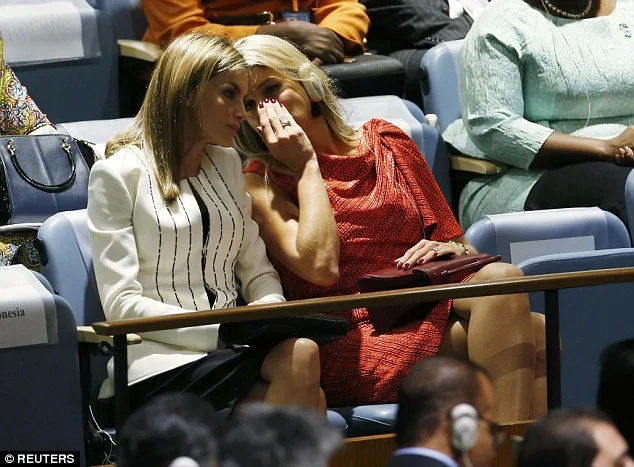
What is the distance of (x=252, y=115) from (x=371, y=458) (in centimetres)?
92

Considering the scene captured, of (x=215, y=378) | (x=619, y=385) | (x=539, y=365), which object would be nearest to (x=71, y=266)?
(x=215, y=378)

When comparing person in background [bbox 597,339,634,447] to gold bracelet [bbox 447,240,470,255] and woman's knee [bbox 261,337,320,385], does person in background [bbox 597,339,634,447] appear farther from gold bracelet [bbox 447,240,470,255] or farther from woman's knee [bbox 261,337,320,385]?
gold bracelet [bbox 447,240,470,255]

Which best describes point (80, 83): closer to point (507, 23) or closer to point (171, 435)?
point (507, 23)

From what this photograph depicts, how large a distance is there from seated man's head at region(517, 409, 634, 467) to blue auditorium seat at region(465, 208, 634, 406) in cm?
108

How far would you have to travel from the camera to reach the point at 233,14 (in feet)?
14.5

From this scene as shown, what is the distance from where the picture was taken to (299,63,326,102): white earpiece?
308 centimetres

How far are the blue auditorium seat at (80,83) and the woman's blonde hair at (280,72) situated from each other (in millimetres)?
1317

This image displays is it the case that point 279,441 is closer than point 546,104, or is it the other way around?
point 279,441

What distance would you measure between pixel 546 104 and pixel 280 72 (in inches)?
43.5

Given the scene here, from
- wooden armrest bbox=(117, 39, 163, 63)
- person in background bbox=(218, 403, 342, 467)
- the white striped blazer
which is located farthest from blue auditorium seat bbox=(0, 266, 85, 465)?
wooden armrest bbox=(117, 39, 163, 63)

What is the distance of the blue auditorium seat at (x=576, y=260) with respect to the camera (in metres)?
3.00

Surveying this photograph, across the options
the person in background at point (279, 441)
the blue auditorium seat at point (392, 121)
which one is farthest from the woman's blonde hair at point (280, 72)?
the person in background at point (279, 441)

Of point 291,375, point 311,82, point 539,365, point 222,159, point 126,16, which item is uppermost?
point 311,82

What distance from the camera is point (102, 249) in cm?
275
